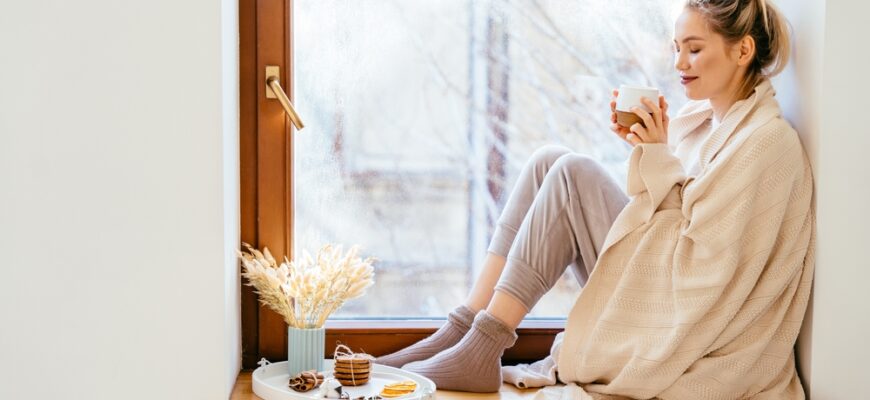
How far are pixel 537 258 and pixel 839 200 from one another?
0.66m

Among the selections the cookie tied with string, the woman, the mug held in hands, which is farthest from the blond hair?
the cookie tied with string

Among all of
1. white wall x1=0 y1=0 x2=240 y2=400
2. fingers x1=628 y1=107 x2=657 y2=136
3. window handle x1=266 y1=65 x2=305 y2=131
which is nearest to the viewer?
white wall x1=0 y1=0 x2=240 y2=400

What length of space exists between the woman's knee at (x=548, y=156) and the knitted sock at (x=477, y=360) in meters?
0.39

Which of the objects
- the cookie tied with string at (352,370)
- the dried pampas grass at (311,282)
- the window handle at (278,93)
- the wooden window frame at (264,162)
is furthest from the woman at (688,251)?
the window handle at (278,93)

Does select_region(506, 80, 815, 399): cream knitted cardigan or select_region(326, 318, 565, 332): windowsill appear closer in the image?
select_region(506, 80, 815, 399): cream knitted cardigan

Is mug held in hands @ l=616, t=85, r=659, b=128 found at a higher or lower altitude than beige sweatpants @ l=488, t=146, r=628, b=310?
higher

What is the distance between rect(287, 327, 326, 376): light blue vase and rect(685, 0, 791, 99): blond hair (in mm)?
1121

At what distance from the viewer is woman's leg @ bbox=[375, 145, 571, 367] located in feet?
7.34

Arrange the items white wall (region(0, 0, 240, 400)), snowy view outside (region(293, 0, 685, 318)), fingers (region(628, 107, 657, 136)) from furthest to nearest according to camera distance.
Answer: snowy view outside (region(293, 0, 685, 318)), fingers (region(628, 107, 657, 136)), white wall (region(0, 0, 240, 400))

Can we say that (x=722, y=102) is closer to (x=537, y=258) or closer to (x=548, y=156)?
(x=548, y=156)

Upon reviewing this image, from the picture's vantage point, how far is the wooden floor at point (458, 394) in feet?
6.78

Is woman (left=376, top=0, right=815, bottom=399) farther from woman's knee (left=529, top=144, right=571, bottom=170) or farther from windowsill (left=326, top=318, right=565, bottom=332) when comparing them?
windowsill (left=326, top=318, right=565, bottom=332)

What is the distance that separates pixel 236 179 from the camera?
2209 millimetres

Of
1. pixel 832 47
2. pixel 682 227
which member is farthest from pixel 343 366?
pixel 832 47
